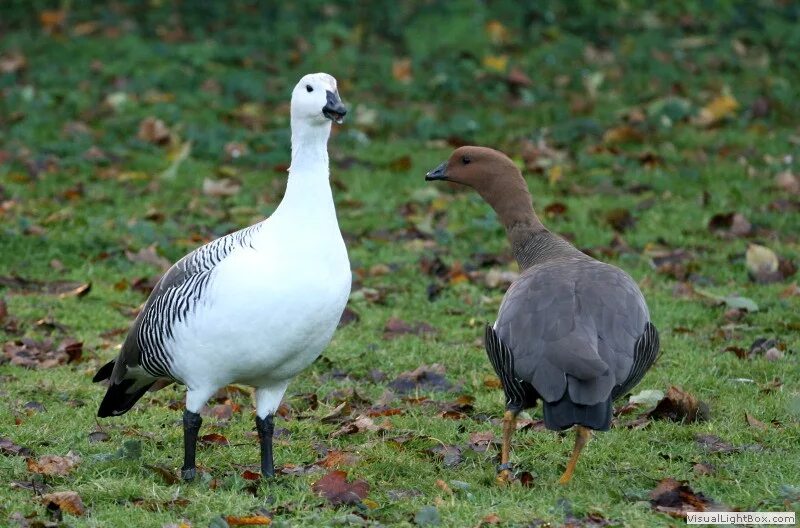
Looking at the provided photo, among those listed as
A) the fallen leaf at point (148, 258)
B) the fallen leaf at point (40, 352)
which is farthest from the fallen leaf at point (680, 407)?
the fallen leaf at point (148, 258)

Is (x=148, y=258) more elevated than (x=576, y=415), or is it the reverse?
(x=576, y=415)

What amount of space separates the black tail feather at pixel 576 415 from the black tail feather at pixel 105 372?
2.35m

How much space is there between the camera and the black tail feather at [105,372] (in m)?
6.19

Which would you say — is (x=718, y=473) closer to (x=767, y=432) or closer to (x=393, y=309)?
(x=767, y=432)

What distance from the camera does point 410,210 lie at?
10.6 meters

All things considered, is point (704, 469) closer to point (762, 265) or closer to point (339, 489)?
point (339, 489)

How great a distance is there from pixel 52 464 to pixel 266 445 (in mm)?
984

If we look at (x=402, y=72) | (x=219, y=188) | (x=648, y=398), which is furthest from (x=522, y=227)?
(x=402, y=72)

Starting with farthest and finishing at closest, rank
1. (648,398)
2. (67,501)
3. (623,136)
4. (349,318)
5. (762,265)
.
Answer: (623,136)
(762,265)
(349,318)
(648,398)
(67,501)

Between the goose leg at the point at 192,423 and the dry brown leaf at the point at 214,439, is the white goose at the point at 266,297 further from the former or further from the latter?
the dry brown leaf at the point at 214,439

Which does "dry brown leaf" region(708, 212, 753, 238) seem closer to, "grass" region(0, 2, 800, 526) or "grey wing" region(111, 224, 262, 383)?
"grass" region(0, 2, 800, 526)

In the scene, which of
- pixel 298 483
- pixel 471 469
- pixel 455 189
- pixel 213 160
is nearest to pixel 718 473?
pixel 471 469

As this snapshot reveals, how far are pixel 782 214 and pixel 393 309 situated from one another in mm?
3758

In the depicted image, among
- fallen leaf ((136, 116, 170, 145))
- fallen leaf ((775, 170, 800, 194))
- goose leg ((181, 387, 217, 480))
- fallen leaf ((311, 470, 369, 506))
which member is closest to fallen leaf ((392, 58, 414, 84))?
fallen leaf ((136, 116, 170, 145))
